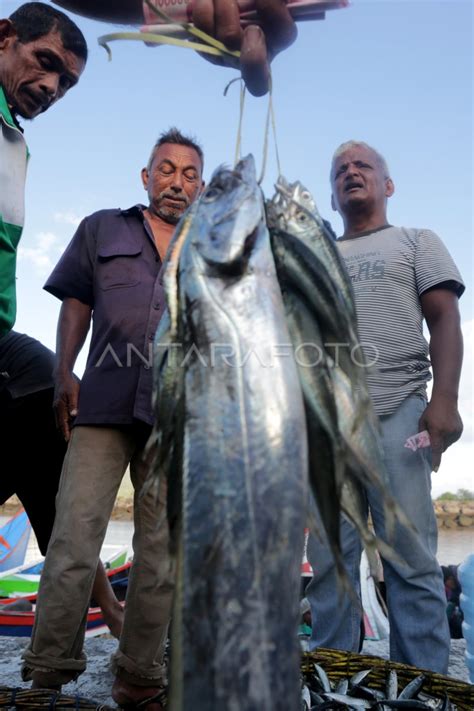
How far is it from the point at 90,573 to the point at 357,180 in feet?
8.06

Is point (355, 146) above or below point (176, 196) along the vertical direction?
above

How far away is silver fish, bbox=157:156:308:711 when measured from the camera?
811 millimetres

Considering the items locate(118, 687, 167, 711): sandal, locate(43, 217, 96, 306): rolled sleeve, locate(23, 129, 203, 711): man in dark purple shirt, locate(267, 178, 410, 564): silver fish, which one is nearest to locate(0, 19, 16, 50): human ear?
locate(23, 129, 203, 711): man in dark purple shirt

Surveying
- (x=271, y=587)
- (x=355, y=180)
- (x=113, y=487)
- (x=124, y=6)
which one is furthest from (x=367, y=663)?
(x=124, y=6)

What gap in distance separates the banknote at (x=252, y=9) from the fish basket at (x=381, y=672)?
2651 millimetres

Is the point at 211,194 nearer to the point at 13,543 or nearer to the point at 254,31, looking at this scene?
the point at 254,31

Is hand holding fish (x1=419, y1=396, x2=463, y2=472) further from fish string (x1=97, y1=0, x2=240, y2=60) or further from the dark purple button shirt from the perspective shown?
fish string (x1=97, y1=0, x2=240, y2=60)

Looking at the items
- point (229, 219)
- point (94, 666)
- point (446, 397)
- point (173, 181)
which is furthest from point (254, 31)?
point (94, 666)

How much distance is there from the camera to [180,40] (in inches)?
77.8

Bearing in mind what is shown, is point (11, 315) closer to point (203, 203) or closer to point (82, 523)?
point (82, 523)

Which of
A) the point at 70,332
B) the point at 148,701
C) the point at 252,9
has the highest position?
the point at 252,9

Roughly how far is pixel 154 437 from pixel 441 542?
3706cm

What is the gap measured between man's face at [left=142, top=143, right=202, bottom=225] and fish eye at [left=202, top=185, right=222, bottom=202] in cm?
166

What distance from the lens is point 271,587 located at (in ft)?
2.78
